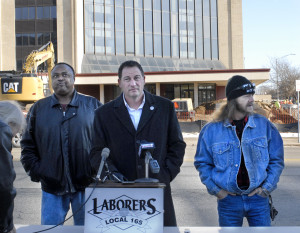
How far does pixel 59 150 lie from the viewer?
3.60 metres

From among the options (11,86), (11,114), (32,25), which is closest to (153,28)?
(32,25)

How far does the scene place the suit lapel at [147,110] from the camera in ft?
10.4

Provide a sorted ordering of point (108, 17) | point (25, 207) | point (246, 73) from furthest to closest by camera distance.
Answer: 1. point (108, 17)
2. point (246, 73)
3. point (25, 207)

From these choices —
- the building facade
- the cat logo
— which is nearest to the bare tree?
the building facade

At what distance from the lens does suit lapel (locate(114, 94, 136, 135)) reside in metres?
3.15

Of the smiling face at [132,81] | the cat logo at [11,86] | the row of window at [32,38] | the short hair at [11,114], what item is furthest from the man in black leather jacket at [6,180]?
the row of window at [32,38]

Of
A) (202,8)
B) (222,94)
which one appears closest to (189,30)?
(202,8)

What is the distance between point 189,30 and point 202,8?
3.01 m

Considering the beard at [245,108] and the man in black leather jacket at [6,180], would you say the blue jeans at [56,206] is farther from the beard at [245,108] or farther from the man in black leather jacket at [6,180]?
the beard at [245,108]

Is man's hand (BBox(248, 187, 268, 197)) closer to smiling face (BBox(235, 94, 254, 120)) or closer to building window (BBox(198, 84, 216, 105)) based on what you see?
smiling face (BBox(235, 94, 254, 120))

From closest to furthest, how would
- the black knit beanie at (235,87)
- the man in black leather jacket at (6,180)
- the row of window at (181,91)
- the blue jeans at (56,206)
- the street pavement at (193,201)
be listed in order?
the man in black leather jacket at (6,180)
the black knit beanie at (235,87)
the blue jeans at (56,206)
the street pavement at (193,201)
the row of window at (181,91)

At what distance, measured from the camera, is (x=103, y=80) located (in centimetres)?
3538

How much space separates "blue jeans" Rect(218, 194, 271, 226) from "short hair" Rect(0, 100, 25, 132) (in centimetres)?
177

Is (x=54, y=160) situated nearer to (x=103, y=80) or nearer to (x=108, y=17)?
(x=103, y=80)
